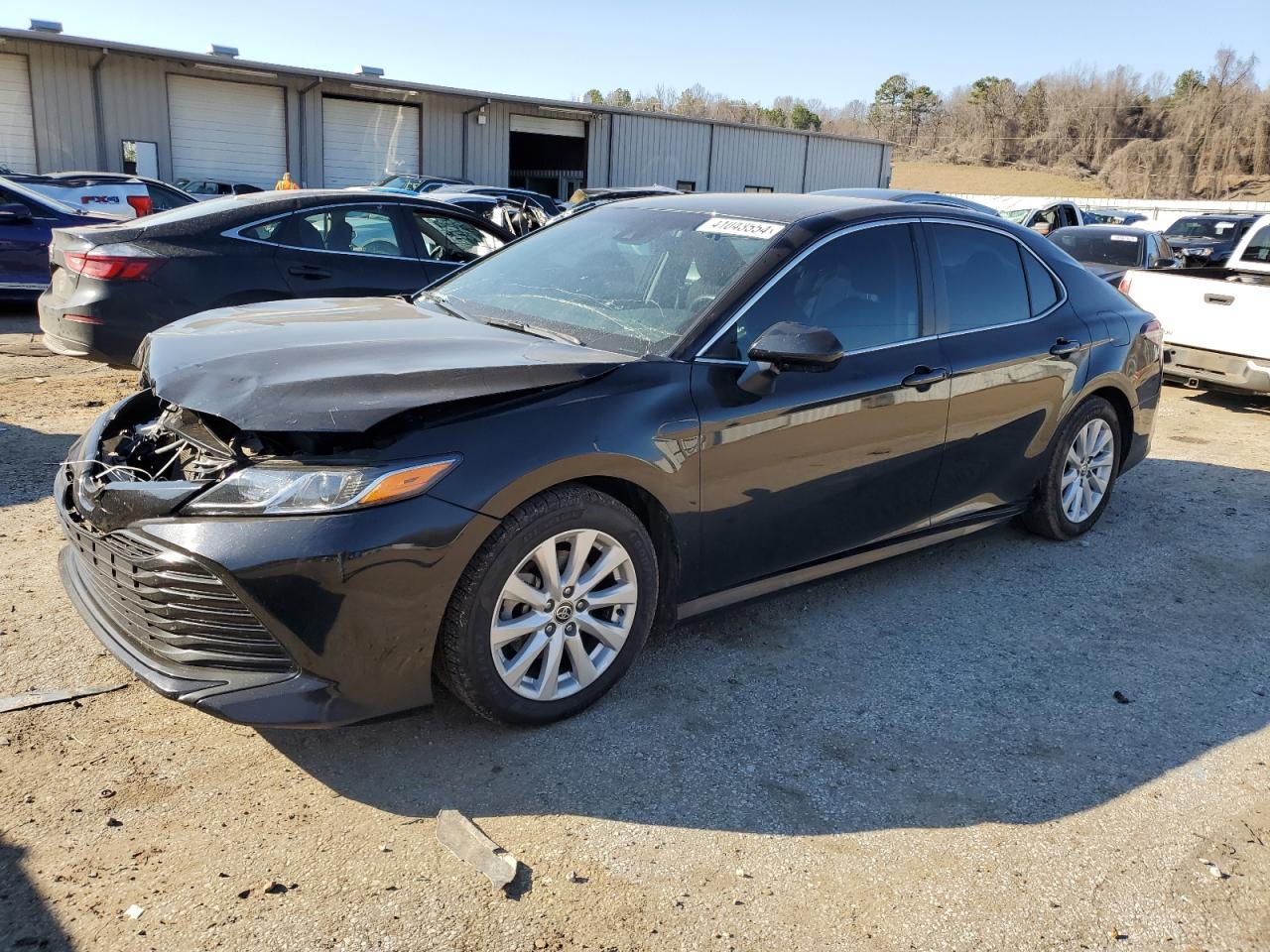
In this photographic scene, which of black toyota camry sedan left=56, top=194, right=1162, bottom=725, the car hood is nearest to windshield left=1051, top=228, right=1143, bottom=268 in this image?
black toyota camry sedan left=56, top=194, right=1162, bottom=725

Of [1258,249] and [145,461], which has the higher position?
[1258,249]

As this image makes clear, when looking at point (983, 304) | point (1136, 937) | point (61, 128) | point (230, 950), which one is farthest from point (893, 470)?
point (61, 128)

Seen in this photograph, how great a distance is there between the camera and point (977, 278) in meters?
4.64

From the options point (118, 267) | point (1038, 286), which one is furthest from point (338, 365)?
point (118, 267)

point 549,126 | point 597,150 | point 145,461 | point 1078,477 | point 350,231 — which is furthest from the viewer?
point 597,150

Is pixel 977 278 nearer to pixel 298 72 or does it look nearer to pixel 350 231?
pixel 350 231

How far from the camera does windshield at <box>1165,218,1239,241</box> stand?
76.5 ft

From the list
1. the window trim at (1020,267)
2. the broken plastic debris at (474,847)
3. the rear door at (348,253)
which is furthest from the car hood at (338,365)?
the rear door at (348,253)

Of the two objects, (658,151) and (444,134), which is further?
(658,151)

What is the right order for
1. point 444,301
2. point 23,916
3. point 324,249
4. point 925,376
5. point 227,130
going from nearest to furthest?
point 23,916
point 925,376
point 444,301
point 324,249
point 227,130

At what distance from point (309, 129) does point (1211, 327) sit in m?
24.0

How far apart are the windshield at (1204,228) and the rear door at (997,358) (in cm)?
2172

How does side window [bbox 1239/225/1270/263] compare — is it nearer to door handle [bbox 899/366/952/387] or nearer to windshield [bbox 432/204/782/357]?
door handle [bbox 899/366/952/387]

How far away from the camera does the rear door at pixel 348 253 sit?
7.00 meters
